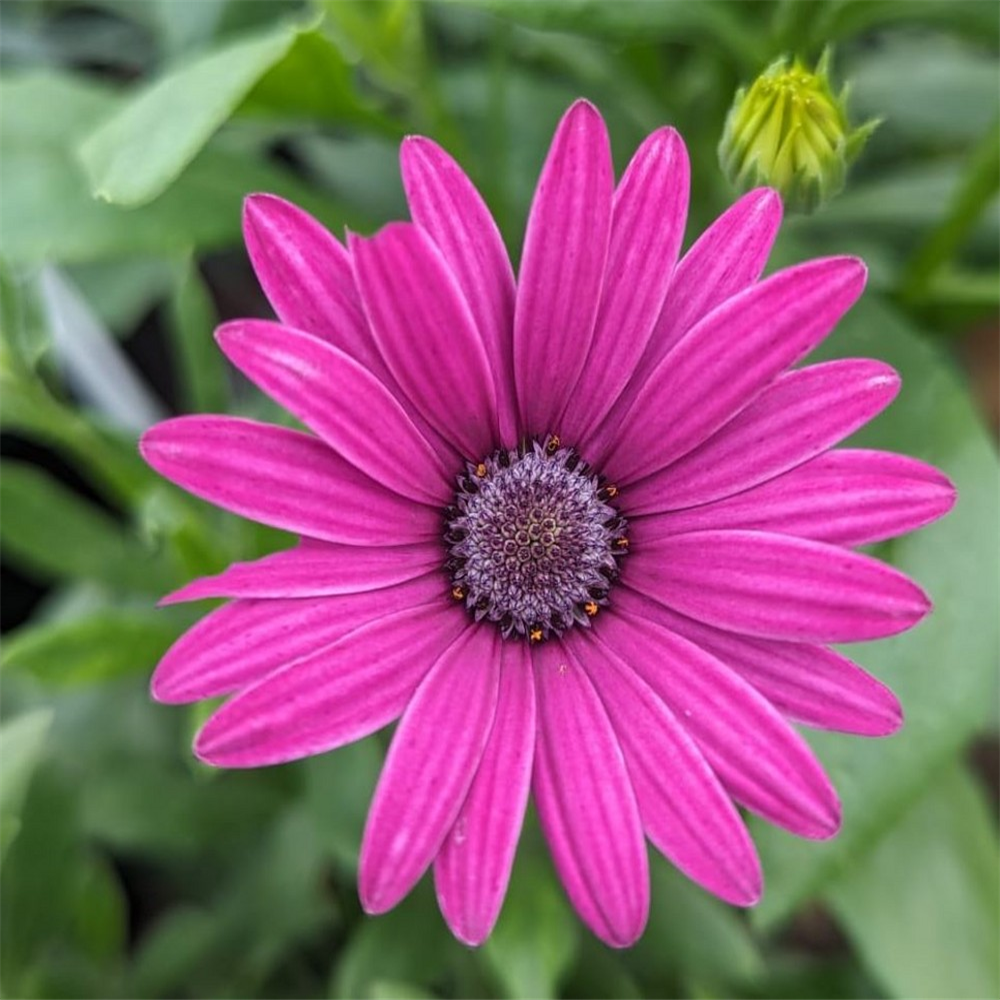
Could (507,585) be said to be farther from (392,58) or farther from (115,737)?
(115,737)

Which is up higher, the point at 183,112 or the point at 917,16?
the point at 917,16

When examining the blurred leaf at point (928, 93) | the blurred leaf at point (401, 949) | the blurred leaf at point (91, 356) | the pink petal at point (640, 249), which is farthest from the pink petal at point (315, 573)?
the blurred leaf at point (928, 93)

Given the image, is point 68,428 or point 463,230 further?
point 68,428

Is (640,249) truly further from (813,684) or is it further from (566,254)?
(813,684)

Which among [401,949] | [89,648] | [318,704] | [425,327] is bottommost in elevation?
[401,949]

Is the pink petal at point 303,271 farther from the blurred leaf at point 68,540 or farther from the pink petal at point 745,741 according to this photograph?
the blurred leaf at point 68,540

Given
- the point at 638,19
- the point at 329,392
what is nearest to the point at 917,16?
the point at 638,19
